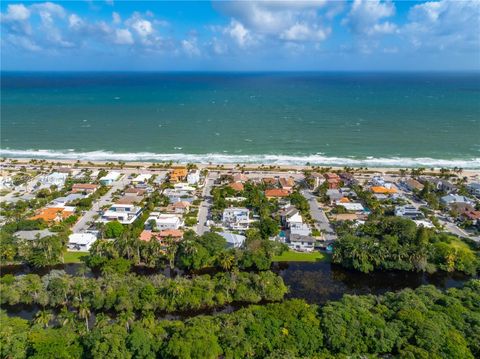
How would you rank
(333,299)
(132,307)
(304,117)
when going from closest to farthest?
(132,307) < (333,299) < (304,117)

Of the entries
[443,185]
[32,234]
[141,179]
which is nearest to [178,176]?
[141,179]

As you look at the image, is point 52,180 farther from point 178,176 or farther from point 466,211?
point 466,211

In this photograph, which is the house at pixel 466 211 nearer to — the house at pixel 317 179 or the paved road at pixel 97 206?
the house at pixel 317 179

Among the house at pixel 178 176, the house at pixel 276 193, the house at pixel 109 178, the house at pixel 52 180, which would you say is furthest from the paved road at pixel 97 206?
the house at pixel 276 193

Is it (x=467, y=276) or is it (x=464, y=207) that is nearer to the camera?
(x=467, y=276)

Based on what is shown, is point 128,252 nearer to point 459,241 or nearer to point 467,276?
point 467,276

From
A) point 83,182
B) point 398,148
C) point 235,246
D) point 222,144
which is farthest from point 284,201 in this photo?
point 398,148

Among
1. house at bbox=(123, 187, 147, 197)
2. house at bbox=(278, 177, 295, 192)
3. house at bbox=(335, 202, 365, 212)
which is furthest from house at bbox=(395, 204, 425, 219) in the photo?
house at bbox=(123, 187, 147, 197)
